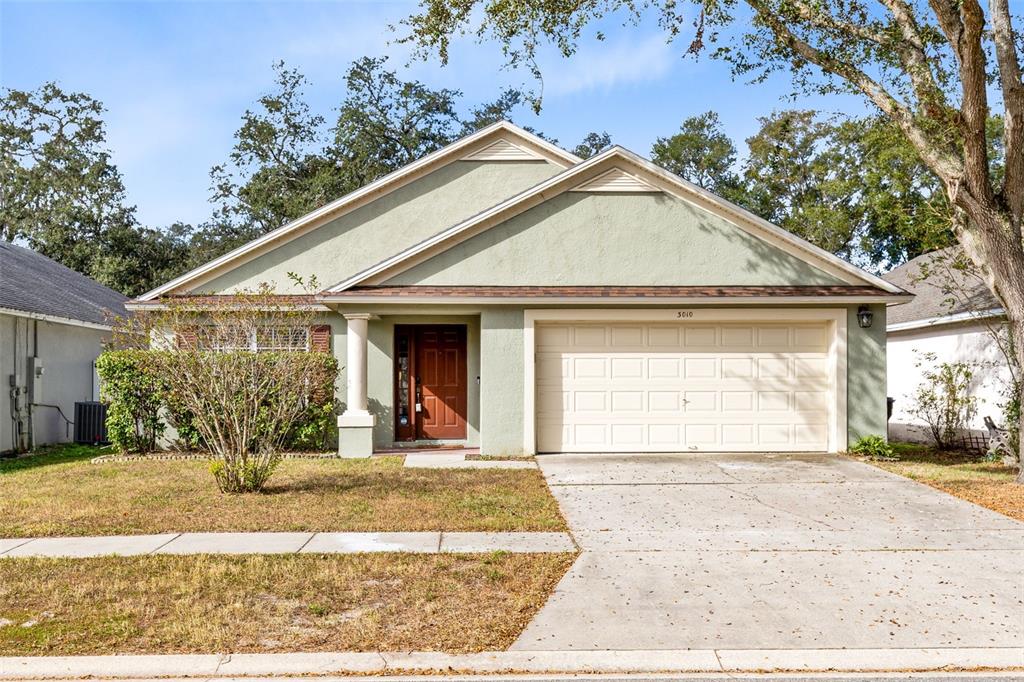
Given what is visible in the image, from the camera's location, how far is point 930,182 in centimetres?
1745

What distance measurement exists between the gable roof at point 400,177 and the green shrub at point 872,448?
310 inches

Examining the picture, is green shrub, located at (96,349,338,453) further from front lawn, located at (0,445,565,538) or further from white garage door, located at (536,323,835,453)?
white garage door, located at (536,323,835,453)

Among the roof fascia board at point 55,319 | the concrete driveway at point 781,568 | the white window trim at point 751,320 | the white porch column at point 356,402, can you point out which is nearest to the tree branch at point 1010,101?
the white window trim at point 751,320

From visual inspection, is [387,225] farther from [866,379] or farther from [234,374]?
[866,379]

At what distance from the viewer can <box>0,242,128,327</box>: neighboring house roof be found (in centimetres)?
1573

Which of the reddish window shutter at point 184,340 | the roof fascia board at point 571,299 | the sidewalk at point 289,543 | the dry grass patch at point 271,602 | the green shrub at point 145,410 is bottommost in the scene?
the dry grass patch at point 271,602

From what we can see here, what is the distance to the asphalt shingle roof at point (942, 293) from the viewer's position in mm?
14789

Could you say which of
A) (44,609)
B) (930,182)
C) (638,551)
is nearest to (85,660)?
(44,609)

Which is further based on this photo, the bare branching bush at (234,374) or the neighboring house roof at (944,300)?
the neighboring house roof at (944,300)

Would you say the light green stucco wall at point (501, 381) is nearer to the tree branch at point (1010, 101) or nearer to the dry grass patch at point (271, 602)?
the dry grass patch at point (271, 602)

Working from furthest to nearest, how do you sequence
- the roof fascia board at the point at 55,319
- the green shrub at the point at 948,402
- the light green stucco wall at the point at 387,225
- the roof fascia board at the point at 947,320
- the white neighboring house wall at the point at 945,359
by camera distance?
the light green stucco wall at the point at 387,225, the green shrub at the point at 948,402, the white neighboring house wall at the point at 945,359, the roof fascia board at the point at 55,319, the roof fascia board at the point at 947,320

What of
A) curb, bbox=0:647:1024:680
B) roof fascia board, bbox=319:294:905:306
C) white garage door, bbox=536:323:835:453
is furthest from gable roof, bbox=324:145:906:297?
curb, bbox=0:647:1024:680

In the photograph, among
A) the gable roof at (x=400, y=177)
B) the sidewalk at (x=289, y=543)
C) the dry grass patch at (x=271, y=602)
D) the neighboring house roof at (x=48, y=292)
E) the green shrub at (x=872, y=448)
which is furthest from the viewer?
the neighboring house roof at (x=48, y=292)

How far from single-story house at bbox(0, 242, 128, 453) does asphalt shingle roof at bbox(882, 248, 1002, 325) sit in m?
15.7
